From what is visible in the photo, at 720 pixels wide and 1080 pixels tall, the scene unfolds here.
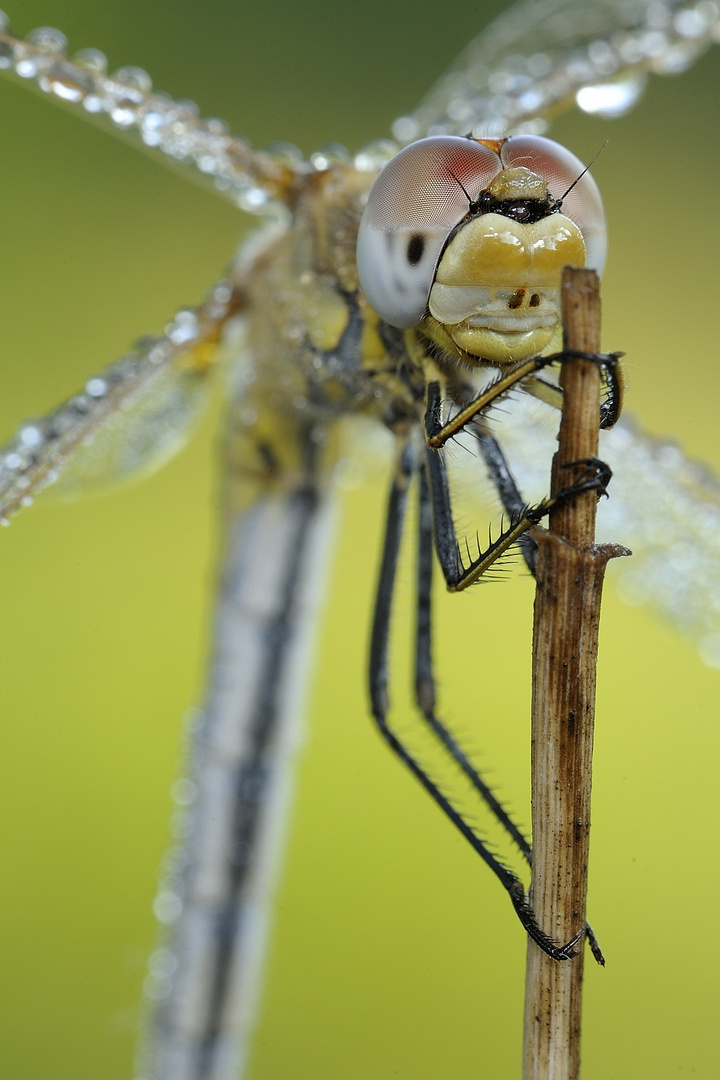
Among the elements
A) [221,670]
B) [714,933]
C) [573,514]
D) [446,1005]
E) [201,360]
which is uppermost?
[201,360]

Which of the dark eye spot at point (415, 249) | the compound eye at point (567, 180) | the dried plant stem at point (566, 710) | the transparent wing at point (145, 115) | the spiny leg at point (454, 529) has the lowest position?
the dried plant stem at point (566, 710)

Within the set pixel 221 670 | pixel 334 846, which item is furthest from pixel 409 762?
pixel 334 846

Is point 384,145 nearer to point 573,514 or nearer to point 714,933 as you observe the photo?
point 573,514

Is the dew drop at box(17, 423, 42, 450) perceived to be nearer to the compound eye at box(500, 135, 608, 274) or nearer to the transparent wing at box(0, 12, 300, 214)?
the transparent wing at box(0, 12, 300, 214)

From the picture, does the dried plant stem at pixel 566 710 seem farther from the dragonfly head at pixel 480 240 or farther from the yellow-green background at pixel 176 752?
the yellow-green background at pixel 176 752

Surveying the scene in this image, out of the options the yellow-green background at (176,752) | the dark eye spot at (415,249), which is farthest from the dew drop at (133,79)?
the yellow-green background at (176,752)

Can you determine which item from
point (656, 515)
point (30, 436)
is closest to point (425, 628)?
point (656, 515)

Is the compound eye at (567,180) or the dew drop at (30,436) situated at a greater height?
the compound eye at (567,180)
